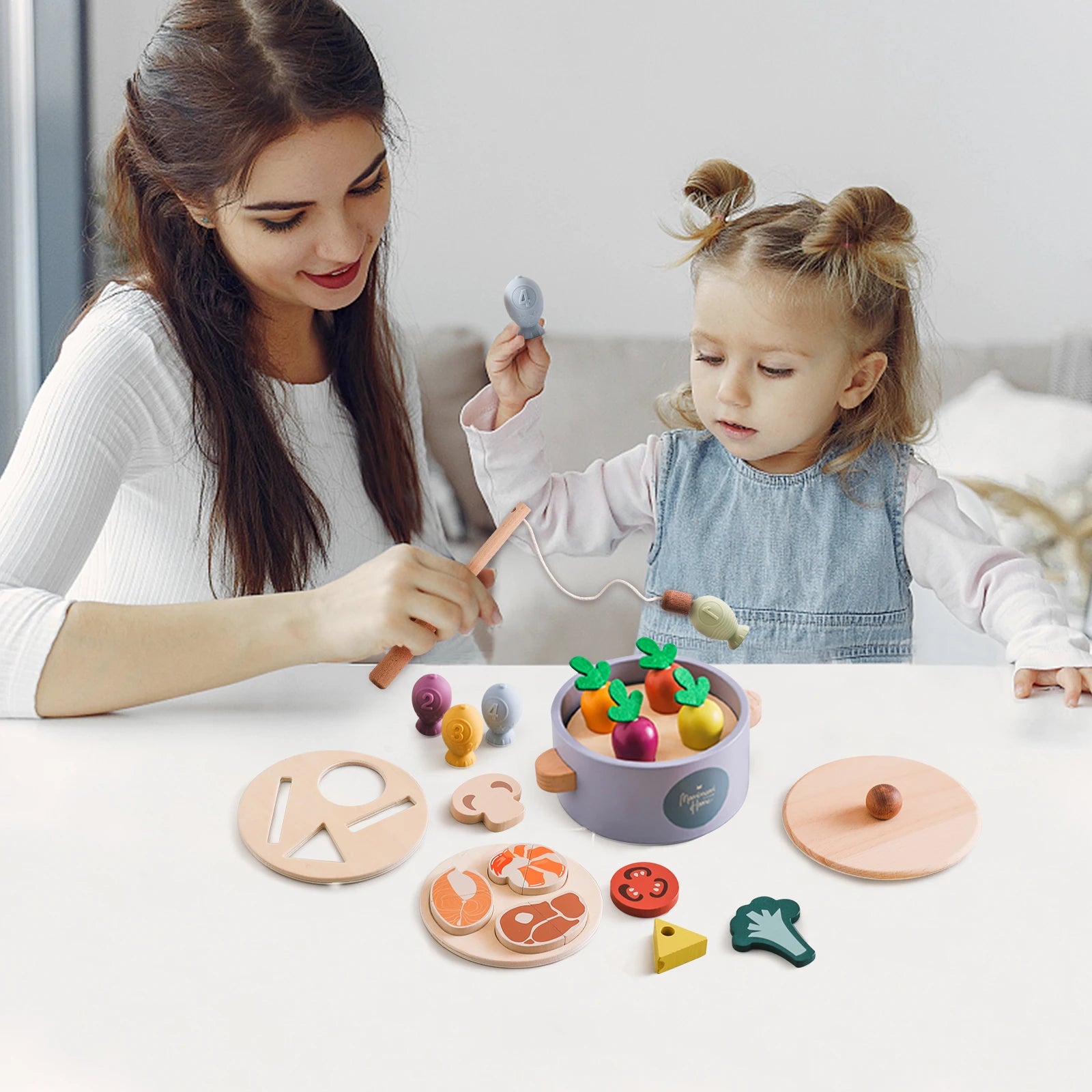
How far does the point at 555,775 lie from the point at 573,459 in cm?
115

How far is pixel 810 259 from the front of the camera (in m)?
1.08

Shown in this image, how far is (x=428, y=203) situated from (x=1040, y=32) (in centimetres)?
112

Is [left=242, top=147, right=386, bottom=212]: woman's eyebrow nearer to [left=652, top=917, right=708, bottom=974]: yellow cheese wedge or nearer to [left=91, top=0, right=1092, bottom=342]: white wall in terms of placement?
[left=652, top=917, right=708, bottom=974]: yellow cheese wedge

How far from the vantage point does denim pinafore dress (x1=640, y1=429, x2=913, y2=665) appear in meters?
1.19

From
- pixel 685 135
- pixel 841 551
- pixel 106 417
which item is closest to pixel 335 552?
pixel 106 417

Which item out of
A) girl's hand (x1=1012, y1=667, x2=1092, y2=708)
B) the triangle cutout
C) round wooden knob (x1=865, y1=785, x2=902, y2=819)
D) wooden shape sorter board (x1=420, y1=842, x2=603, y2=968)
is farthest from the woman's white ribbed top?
girl's hand (x1=1012, y1=667, x2=1092, y2=708)

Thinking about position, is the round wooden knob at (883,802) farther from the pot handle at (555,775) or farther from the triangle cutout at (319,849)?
the triangle cutout at (319,849)

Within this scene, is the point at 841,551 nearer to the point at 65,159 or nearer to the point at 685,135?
the point at 685,135

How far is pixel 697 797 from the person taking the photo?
704 mm

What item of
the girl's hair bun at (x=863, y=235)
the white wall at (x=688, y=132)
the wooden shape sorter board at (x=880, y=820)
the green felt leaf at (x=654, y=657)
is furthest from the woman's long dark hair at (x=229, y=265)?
the white wall at (x=688, y=132)

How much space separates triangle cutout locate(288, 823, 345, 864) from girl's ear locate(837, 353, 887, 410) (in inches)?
27.5

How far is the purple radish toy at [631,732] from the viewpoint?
715mm

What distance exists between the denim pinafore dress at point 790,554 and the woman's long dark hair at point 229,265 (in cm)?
35

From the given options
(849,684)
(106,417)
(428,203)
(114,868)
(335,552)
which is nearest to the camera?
(114,868)
